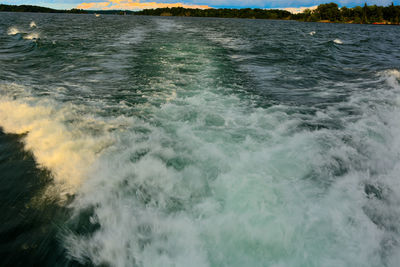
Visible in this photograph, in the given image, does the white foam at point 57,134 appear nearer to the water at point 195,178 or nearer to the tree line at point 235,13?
the water at point 195,178

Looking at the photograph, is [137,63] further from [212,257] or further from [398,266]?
[398,266]

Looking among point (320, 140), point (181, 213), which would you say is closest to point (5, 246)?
point (181, 213)

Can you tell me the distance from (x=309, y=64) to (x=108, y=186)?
12366 millimetres

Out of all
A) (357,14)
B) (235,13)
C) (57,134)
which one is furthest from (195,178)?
(235,13)

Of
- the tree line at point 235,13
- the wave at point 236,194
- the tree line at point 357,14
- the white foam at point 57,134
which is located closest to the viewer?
the wave at point 236,194

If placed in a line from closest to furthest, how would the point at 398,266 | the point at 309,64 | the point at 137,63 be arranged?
the point at 398,266 → the point at 137,63 → the point at 309,64

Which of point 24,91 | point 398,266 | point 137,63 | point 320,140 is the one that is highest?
point 137,63

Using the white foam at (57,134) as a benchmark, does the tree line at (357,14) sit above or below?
above

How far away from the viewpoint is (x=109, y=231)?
7.99 ft

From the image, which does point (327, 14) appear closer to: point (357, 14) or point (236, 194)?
point (357, 14)

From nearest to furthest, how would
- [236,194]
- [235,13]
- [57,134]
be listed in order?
[236,194] < [57,134] < [235,13]

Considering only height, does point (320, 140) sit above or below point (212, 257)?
above

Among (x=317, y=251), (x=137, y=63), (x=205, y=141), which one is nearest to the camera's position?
(x=317, y=251)

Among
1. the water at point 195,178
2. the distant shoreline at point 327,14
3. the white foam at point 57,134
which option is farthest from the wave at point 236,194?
the distant shoreline at point 327,14
